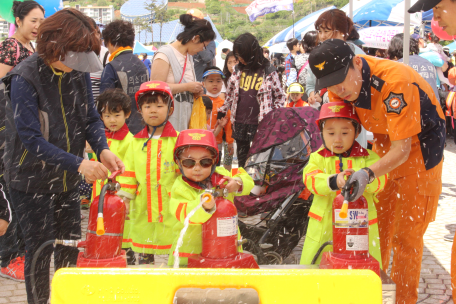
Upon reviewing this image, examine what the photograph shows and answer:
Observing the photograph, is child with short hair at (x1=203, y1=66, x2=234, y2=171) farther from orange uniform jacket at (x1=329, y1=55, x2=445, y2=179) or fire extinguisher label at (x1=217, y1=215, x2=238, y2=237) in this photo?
fire extinguisher label at (x1=217, y1=215, x2=238, y2=237)

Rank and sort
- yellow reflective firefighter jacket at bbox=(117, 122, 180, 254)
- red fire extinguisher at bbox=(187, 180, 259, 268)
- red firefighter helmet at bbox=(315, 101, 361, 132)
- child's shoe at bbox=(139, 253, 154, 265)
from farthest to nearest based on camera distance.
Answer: child's shoe at bbox=(139, 253, 154, 265), yellow reflective firefighter jacket at bbox=(117, 122, 180, 254), red firefighter helmet at bbox=(315, 101, 361, 132), red fire extinguisher at bbox=(187, 180, 259, 268)

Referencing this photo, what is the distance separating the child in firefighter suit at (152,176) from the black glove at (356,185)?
1.43 metres

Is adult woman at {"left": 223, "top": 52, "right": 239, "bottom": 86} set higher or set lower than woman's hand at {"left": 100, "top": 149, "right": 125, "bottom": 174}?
higher

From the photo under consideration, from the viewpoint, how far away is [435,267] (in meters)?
4.29

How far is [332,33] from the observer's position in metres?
4.54

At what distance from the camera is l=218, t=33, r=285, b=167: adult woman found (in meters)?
5.66

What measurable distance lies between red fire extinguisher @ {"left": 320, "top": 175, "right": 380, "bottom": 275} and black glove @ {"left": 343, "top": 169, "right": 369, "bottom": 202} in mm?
13

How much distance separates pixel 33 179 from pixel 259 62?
3.71 m

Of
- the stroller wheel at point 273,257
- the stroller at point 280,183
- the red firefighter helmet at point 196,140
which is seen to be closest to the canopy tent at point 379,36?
the stroller at point 280,183

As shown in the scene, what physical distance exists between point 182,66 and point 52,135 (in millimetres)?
1974

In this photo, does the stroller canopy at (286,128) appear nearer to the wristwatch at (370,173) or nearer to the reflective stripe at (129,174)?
the reflective stripe at (129,174)

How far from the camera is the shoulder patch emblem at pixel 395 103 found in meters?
2.69

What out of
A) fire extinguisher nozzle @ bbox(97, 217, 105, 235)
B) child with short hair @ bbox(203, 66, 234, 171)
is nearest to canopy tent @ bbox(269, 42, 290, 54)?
child with short hair @ bbox(203, 66, 234, 171)

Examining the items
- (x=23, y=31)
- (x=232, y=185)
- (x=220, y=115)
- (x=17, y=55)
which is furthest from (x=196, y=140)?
(x=220, y=115)
